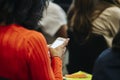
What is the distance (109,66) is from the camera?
2195 millimetres

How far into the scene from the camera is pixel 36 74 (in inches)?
64.8

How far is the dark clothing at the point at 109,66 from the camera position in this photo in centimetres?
216

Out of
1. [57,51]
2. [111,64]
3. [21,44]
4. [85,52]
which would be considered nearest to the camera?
[21,44]

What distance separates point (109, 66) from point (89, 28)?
3.60 feet

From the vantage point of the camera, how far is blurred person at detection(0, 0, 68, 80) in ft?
5.29

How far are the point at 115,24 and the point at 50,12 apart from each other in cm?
53

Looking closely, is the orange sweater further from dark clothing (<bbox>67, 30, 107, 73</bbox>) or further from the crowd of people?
dark clothing (<bbox>67, 30, 107, 73</bbox>)

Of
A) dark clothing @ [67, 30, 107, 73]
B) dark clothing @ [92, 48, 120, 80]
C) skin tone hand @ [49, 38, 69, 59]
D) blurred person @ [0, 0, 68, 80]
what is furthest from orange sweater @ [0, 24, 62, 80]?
dark clothing @ [67, 30, 107, 73]

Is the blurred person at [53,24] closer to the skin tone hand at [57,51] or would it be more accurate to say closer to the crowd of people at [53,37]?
the crowd of people at [53,37]

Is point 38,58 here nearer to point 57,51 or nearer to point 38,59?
point 38,59

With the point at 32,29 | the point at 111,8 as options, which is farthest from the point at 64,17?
the point at 32,29

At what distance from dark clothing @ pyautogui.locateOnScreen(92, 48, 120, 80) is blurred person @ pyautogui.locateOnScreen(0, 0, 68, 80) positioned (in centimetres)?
54

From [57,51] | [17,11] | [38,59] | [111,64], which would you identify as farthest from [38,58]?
[111,64]

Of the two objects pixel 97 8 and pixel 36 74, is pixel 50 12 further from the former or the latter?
pixel 36 74
